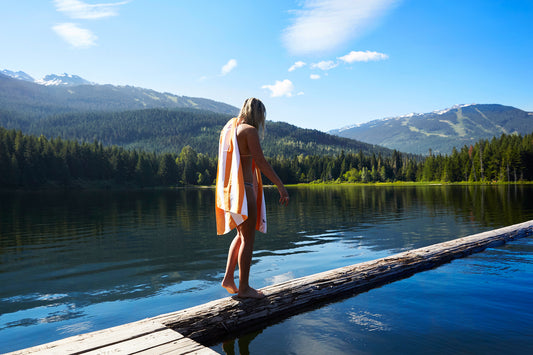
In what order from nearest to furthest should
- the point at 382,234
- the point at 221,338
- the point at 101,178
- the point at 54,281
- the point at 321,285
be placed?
the point at 221,338 < the point at 321,285 < the point at 54,281 < the point at 382,234 < the point at 101,178

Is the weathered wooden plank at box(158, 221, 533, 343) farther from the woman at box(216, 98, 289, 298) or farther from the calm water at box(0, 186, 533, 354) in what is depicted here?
the woman at box(216, 98, 289, 298)

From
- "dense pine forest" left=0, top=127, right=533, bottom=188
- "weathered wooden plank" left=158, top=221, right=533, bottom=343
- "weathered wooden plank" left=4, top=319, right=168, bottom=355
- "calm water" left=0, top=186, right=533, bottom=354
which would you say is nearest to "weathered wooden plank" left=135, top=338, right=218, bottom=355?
"weathered wooden plank" left=4, top=319, right=168, bottom=355

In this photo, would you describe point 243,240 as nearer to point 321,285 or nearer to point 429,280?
point 321,285

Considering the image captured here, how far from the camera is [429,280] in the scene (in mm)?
8680

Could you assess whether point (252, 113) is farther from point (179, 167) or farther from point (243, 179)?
point (179, 167)

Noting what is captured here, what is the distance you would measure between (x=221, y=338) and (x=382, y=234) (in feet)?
46.3

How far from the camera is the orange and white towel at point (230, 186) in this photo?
5.44m

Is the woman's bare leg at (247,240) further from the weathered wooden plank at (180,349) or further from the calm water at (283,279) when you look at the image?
the weathered wooden plank at (180,349)

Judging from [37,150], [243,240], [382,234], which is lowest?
[382,234]

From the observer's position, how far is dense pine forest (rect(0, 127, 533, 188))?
109375mm

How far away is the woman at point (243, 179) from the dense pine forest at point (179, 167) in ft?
398

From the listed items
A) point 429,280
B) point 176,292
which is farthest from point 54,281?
point 429,280

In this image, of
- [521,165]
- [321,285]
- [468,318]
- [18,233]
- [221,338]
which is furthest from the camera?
[521,165]

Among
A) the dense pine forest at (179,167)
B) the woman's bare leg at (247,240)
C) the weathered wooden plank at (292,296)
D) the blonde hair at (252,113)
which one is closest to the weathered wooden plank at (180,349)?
the weathered wooden plank at (292,296)
